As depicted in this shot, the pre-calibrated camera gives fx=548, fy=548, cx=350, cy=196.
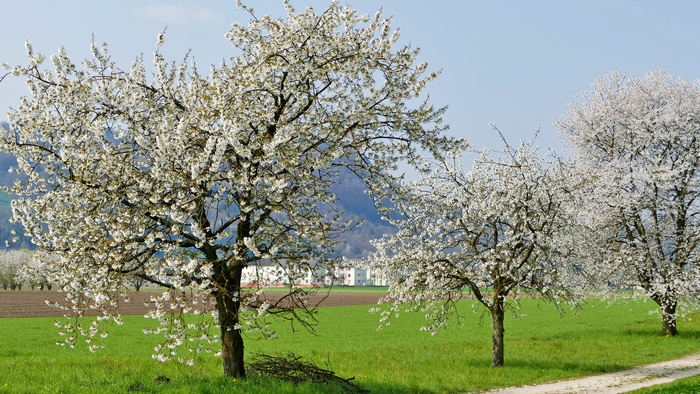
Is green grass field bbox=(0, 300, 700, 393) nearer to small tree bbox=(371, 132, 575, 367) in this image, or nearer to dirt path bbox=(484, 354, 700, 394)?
dirt path bbox=(484, 354, 700, 394)

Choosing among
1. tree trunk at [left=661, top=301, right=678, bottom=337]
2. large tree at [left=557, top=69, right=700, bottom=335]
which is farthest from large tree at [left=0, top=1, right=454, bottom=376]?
tree trunk at [left=661, top=301, right=678, bottom=337]

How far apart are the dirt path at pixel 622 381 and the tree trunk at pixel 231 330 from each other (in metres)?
8.29

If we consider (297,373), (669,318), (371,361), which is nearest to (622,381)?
(371,361)

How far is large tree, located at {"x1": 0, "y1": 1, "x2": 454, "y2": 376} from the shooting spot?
11734mm

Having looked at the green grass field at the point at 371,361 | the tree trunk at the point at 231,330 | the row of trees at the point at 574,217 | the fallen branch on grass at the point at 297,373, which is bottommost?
the green grass field at the point at 371,361

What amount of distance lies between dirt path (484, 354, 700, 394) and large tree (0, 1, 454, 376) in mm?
9465

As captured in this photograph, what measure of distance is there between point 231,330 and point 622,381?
1409 cm

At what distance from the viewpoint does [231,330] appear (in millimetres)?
14391

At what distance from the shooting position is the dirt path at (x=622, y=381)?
1786 centimetres

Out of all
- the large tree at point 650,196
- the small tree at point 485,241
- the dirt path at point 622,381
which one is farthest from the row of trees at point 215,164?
the large tree at point 650,196

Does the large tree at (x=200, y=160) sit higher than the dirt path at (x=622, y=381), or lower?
higher

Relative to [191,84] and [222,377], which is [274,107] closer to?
[191,84]

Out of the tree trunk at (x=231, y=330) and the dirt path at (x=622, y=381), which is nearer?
the tree trunk at (x=231, y=330)

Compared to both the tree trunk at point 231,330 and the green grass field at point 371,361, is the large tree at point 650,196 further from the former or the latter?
the tree trunk at point 231,330
